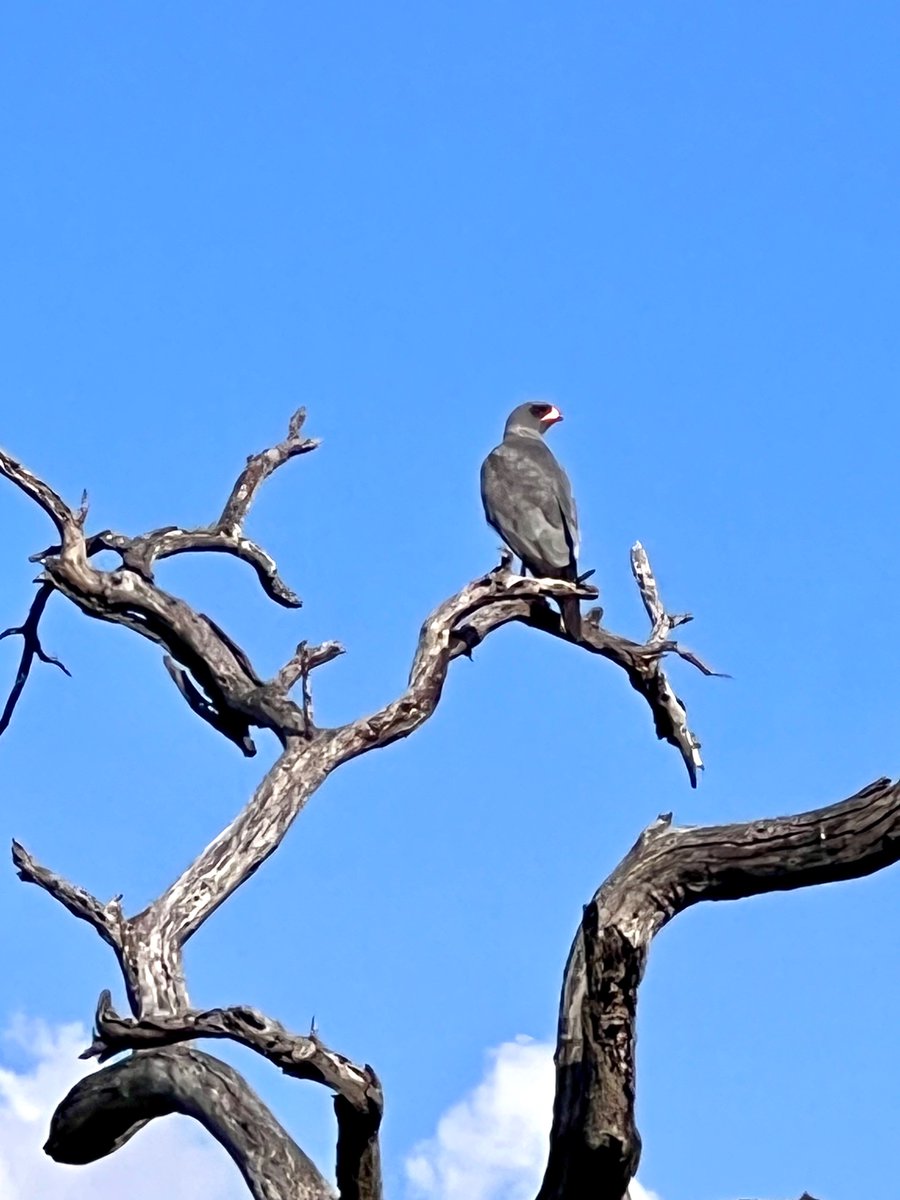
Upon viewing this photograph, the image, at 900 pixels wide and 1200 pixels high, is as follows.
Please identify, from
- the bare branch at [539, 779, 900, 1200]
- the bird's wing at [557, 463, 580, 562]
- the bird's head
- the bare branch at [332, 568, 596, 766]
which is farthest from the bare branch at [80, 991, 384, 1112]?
the bird's head

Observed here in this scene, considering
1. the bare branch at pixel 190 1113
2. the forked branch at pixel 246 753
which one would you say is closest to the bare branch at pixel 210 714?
the forked branch at pixel 246 753

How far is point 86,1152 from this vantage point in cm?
627

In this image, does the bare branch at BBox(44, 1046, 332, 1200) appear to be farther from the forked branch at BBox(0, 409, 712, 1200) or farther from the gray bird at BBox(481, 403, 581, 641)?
the gray bird at BBox(481, 403, 581, 641)

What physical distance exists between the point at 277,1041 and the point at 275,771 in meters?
2.75

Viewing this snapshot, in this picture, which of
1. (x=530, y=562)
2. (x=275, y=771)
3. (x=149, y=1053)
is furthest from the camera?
(x=530, y=562)

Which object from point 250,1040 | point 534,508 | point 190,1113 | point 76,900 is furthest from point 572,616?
point 250,1040

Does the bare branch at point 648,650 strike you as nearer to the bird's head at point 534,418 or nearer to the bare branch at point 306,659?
the bare branch at point 306,659

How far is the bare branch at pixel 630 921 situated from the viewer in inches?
194

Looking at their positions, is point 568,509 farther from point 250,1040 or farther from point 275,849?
point 250,1040

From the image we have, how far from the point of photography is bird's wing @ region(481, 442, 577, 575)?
10211mm

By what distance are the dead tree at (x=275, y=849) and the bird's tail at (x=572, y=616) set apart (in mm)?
61

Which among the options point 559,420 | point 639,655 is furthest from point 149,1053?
point 559,420

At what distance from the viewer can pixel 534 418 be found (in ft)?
41.4

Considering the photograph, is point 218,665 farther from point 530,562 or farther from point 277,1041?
point 277,1041
